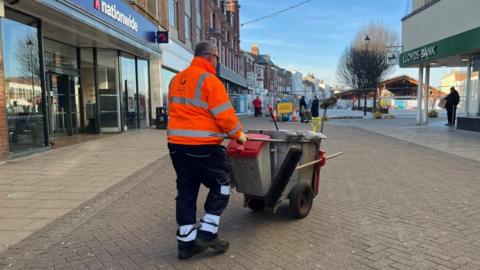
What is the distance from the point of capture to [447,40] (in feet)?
50.9

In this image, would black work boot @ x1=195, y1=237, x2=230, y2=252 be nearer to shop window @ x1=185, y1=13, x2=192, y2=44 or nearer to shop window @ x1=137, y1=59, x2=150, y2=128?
shop window @ x1=137, y1=59, x2=150, y2=128

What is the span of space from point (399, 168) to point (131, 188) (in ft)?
17.4

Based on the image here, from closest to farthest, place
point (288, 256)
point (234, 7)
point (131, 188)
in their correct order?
point (288, 256)
point (131, 188)
point (234, 7)

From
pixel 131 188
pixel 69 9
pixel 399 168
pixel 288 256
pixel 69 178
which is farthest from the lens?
pixel 69 9

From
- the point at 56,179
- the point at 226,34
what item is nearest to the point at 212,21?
the point at 226,34

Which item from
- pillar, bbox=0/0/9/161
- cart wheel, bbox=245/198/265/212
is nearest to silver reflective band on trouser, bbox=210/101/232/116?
cart wheel, bbox=245/198/265/212

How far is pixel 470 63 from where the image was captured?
1593 centimetres

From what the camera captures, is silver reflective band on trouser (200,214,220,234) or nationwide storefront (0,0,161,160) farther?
nationwide storefront (0,0,161,160)

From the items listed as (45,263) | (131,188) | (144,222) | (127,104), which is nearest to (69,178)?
(131,188)

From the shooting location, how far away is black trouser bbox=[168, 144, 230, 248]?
346 cm

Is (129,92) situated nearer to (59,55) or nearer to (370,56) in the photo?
(59,55)

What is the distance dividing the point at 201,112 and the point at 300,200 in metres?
1.87

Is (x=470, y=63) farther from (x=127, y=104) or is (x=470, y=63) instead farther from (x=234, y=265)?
(x=234, y=265)

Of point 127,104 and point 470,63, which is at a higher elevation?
point 470,63
